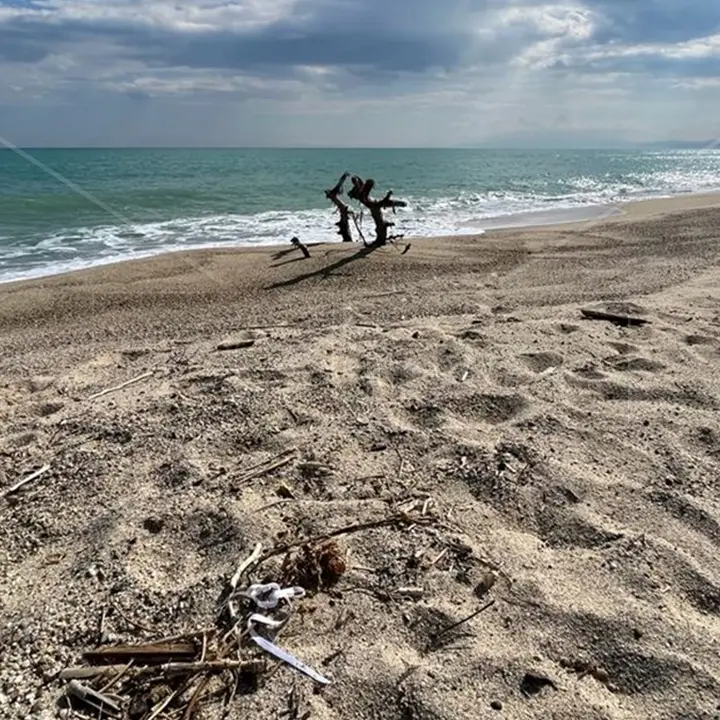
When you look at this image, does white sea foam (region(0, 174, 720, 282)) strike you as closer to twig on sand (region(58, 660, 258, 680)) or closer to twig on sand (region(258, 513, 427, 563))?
twig on sand (region(258, 513, 427, 563))

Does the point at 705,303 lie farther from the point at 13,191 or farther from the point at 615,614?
the point at 13,191

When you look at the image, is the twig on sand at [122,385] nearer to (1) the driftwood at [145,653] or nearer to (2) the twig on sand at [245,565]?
(2) the twig on sand at [245,565]

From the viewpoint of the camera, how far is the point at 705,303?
17.6 ft

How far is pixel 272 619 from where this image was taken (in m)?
2.09

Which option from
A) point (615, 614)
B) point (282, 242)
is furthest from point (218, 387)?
point (282, 242)

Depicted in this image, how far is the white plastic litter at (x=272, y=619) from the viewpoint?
1937mm

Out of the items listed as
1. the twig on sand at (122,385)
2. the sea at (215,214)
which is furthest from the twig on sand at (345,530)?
the sea at (215,214)

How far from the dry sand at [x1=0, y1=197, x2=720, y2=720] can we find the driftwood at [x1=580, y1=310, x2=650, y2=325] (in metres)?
0.13

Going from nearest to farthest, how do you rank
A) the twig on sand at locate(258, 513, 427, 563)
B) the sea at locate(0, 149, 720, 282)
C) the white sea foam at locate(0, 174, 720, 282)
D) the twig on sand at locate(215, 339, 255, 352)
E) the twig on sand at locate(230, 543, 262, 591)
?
the twig on sand at locate(230, 543, 262, 591) < the twig on sand at locate(258, 513, 427, 563) < the twig on sand at locate(215, 339, 255, 352) < the white sea foam at locate(0, 174, 720, 282) < the sea at locate(0, 149, 720, 282)

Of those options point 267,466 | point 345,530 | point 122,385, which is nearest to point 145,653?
point 345,530

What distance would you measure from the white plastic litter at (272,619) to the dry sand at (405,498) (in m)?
0.04

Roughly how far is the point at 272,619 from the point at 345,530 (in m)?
0.49

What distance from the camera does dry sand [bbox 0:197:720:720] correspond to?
6.35ft

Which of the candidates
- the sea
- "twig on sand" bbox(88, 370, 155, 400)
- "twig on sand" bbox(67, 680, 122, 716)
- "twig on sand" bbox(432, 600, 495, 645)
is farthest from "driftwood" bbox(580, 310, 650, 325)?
the sea
